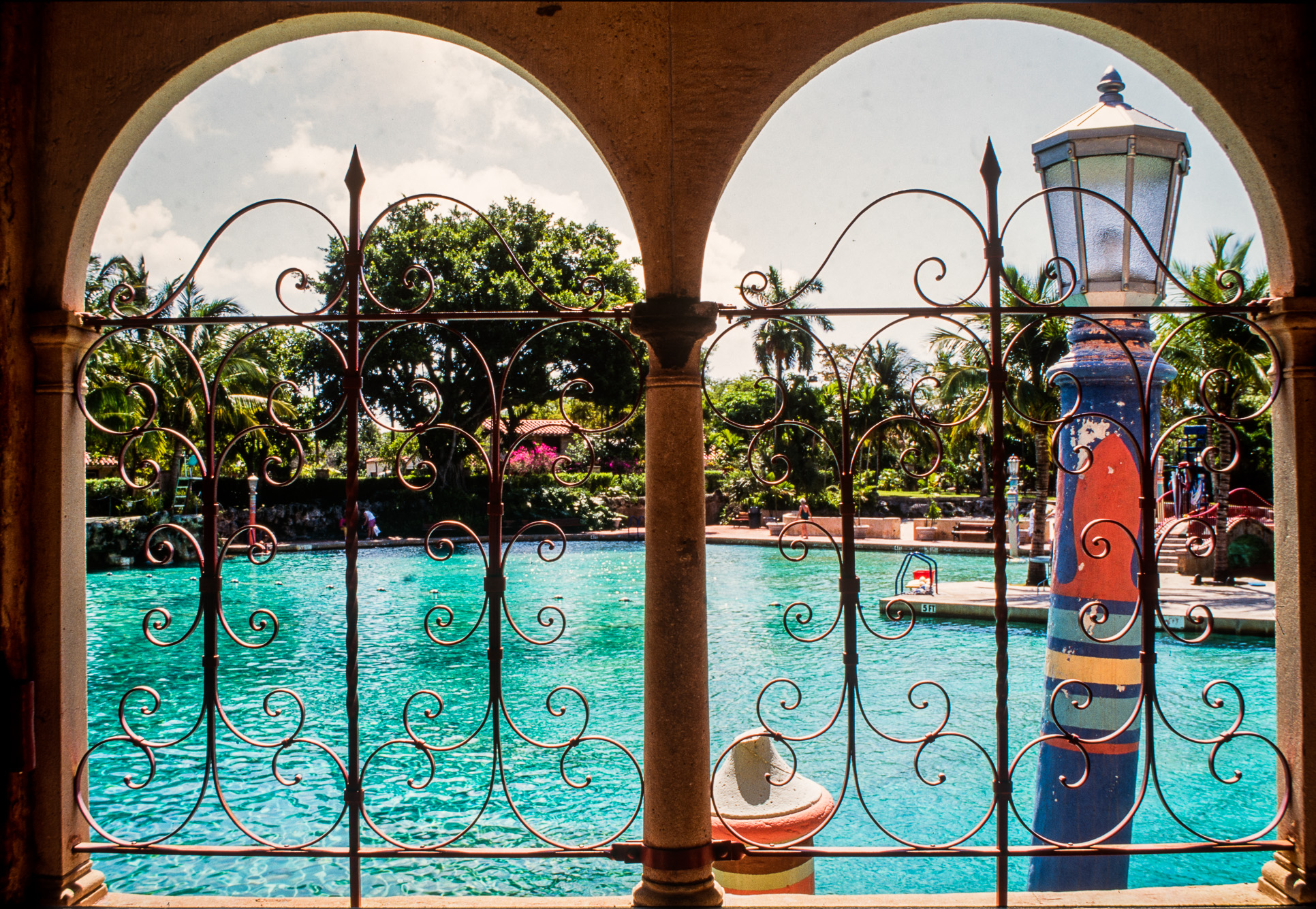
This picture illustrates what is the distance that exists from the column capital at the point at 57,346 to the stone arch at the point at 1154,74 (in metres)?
2.20

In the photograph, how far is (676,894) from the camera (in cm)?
240

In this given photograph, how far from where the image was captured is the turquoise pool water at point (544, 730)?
260 inches

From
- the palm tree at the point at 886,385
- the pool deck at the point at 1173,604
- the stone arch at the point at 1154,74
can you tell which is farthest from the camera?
the palm tree at the point at 886,385

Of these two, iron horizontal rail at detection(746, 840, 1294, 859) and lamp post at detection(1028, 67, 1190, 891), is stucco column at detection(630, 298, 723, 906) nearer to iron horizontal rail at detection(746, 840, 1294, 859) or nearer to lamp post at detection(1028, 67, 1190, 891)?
iron horizontal rail at detection(746, 840, 1294, 859)

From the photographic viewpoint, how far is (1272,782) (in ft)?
25.8

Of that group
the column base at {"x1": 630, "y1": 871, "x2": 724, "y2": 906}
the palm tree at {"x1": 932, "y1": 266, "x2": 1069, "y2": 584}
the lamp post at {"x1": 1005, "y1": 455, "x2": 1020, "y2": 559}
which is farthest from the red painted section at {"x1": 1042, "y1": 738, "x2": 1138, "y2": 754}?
the lamp post at {"x1": 1005, "y1": 455, "x2": 1020, "y2": 559}

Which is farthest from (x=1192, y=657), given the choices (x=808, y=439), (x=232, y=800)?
(x=808, y=439)

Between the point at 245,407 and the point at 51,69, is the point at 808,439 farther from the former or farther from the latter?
the point at 51,69

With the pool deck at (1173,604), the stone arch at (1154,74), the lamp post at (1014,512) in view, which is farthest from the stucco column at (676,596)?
the lamp post at (1014,512)

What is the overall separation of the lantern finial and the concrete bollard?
3.30 m

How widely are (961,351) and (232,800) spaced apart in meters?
23.5

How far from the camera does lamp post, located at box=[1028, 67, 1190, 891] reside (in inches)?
133

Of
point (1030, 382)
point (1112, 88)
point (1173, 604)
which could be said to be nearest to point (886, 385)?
point (1030, 382)

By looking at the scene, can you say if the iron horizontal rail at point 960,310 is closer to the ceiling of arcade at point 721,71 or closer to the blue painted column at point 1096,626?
the ceiling of arcade at point 721,71
